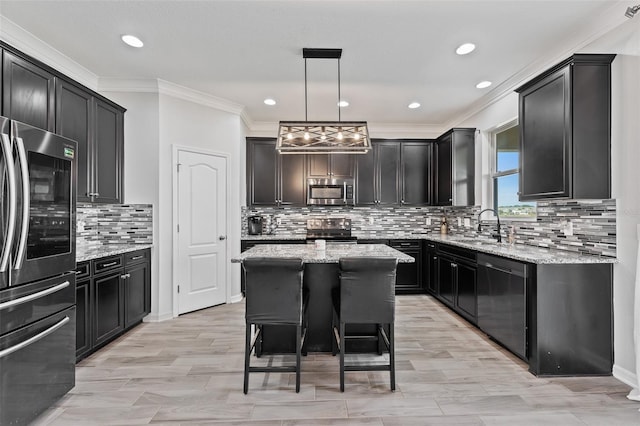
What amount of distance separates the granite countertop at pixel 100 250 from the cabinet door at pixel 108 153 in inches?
20.0

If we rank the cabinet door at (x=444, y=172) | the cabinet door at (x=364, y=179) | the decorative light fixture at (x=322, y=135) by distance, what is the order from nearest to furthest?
the decorative light fixture at (x=322, y=135)
the cabinet door at (x=444, y=172)
the cabinet door at (x=364, y=179)

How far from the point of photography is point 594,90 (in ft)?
8.59

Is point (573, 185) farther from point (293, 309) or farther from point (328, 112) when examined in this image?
point (328, 112)

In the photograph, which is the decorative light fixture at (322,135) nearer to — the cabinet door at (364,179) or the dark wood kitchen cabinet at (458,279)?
the dark wood kitchen cabinet at (458,279)

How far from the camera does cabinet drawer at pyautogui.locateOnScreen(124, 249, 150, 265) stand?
11.5ft

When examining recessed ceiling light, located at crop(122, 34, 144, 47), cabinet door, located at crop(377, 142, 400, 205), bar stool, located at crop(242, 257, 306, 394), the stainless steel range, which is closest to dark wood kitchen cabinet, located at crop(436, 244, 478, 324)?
cabinet door, located at crop(377, 142, 400, 205)

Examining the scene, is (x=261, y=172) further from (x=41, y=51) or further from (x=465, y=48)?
(x=465, y=48)

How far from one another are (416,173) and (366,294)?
12.1 feet

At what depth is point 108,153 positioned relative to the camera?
3674 mm

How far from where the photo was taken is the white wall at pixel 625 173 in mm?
2438

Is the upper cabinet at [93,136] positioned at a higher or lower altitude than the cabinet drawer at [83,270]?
higher

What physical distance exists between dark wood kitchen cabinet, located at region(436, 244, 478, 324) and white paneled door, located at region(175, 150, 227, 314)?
9.83 feet

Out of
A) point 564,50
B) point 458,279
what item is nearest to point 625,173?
point 564,50

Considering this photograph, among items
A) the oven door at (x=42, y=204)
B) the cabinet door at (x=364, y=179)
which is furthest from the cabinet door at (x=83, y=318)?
the cabinet door at (x=364, y=179)
